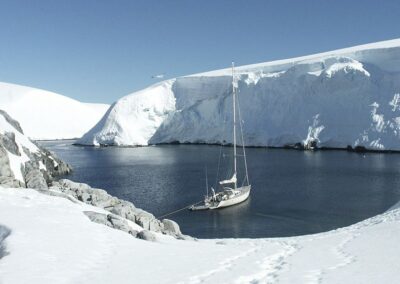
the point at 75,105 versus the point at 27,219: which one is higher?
the point at 75,105

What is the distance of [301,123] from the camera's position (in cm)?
8944

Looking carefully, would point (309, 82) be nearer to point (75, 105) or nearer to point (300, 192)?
point (300, 192)

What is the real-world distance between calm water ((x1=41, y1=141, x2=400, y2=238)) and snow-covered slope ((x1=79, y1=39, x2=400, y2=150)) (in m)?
11.0

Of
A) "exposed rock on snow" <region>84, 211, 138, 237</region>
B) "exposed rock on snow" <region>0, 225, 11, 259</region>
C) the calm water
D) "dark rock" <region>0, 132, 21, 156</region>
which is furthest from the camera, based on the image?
"dark rock" <region>0, 132, 21, 156</region>

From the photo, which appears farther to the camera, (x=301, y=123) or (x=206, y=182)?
(x=301, y=123)

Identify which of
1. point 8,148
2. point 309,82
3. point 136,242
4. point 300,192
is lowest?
point 300,192

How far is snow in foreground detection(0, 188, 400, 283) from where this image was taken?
964 centimetres

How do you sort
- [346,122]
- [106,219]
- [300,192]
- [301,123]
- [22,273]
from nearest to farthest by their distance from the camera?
1. [22,273]
2. [106,219]
3. [300,192]
4. [346,122]
5. [301,123]

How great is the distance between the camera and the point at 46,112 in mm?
181625

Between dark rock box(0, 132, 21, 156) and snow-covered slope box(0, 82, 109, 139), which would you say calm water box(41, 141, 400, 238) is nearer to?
dark rock box(0, 132, 21, 156)

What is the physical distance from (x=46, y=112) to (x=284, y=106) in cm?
11704

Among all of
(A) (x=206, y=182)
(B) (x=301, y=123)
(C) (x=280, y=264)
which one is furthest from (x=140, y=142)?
(C) (x=280, y=264)

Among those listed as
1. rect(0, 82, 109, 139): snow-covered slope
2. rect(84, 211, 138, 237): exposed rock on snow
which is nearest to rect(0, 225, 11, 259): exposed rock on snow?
rect(84, 211, 138, 237): exposed rock on snow

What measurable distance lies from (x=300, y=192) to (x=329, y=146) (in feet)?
153
